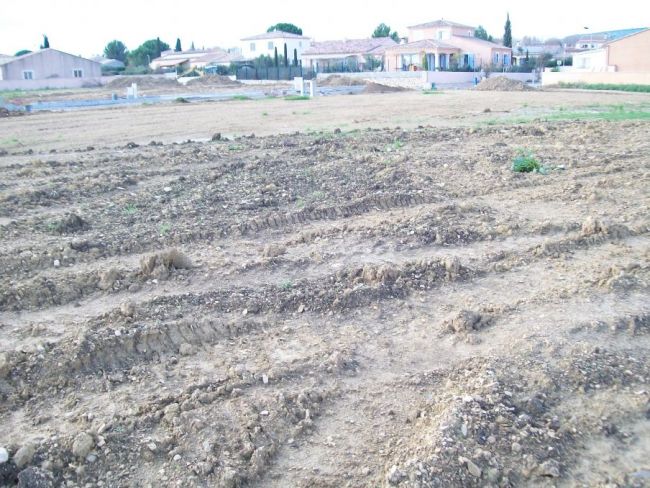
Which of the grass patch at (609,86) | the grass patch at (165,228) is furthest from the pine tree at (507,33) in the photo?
the grass patch at (165,228)

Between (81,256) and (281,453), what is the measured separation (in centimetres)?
449

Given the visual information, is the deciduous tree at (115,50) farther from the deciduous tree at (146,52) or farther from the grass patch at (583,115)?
the grass patch at (583,115)

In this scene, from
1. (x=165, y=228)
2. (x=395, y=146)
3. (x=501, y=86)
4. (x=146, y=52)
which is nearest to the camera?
(x=165, y=228)

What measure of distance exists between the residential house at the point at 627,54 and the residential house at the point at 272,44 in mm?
44120

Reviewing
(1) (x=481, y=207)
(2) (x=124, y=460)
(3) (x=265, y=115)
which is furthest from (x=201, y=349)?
(3) (x=265, y=115)

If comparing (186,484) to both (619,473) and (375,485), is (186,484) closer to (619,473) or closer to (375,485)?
(375,485)

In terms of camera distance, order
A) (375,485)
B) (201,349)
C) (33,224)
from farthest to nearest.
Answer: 1. (33,224)
2. (201,349)
3. (375,485)

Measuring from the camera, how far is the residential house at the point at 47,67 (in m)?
68.2

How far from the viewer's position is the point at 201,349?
5.71 m

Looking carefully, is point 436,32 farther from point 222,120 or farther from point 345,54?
point 222,120

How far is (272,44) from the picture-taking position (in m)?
91.6

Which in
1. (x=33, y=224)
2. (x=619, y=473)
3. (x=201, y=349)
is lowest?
(x=619, y=473)

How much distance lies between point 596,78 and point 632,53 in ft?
26.1

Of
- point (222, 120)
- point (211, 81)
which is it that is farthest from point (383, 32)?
point (222, 120)
